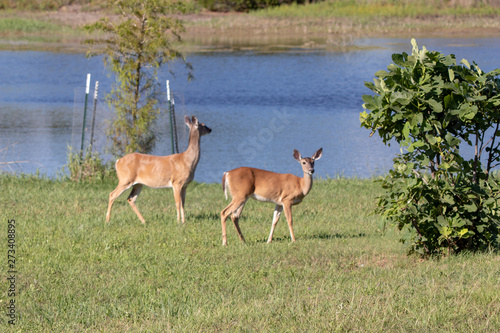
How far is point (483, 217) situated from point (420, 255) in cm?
95

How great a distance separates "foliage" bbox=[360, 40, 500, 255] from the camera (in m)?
8.38

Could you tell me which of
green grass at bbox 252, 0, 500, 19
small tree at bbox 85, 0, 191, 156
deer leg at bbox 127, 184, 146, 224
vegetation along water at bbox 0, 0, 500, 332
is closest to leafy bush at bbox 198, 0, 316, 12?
green grass at bbox 252, 0, 500, 19

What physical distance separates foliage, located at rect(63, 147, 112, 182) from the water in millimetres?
1491

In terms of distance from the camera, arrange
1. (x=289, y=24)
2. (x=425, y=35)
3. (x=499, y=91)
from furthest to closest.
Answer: (x=289, y=24)
(x=425, y=35)
(x=499, y=91)

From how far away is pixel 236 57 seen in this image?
1694 inches

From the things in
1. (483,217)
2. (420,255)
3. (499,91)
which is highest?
(499,91)

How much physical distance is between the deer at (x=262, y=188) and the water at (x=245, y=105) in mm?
8109

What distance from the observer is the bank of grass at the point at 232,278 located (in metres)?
6.68

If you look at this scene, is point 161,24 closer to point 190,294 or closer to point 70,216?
point 70,216

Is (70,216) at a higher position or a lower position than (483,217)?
lower

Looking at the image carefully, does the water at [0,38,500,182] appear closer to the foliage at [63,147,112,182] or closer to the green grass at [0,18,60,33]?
the foliage at [63,147,112,182]

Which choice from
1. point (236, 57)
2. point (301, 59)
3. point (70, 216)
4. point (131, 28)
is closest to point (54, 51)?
point (236, 57)

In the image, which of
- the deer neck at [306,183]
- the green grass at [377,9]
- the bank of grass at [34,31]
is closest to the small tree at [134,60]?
the deer neck at [306,183]

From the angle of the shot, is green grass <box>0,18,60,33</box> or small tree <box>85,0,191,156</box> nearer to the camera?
small tree <box>85,0,191,156</box>
